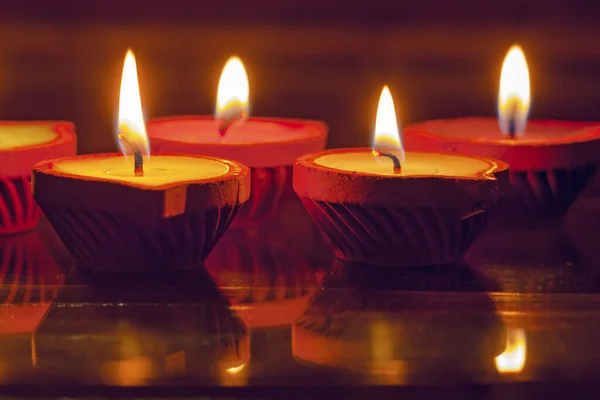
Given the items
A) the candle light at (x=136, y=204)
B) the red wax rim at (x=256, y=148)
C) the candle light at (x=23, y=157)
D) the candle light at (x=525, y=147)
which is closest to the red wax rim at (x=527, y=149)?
the candle light at (x=525, y=147)

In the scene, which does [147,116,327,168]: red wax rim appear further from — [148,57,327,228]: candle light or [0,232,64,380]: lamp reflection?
[0,232,64,380]: lamp reflection

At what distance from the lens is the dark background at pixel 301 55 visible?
4.25 ft

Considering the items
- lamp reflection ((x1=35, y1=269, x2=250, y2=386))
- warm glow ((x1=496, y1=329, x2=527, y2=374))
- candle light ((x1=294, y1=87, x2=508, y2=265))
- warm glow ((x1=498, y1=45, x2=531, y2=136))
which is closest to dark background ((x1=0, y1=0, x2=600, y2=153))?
warm glow ((x1=498, y1=45, x2=531, y2=136))

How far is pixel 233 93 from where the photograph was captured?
3.63 feet

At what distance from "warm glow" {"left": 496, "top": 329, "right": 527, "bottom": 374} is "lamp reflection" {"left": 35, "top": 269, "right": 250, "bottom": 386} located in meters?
0.16

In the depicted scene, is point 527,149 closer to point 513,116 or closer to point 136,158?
point 513,116

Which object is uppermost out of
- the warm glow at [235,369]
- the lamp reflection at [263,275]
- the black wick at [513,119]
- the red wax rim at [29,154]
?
the black wick at [513,119]

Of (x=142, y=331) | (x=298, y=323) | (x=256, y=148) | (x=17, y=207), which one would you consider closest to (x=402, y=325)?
(x=298, y=323)

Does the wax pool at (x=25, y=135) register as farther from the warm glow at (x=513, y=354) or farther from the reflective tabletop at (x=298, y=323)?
the warm glow at (x=513, y=354)

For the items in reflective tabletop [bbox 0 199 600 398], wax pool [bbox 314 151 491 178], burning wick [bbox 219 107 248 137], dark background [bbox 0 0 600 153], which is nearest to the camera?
reflective tabletop [bbox 0 199 600 398]

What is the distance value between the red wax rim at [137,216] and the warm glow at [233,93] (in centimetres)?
20

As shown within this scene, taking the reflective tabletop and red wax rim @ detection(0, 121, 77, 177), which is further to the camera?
red wax rim @ detection(0, 121, 77, 177)

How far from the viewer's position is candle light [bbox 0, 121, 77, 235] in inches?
37.0

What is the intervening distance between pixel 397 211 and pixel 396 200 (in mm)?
11
